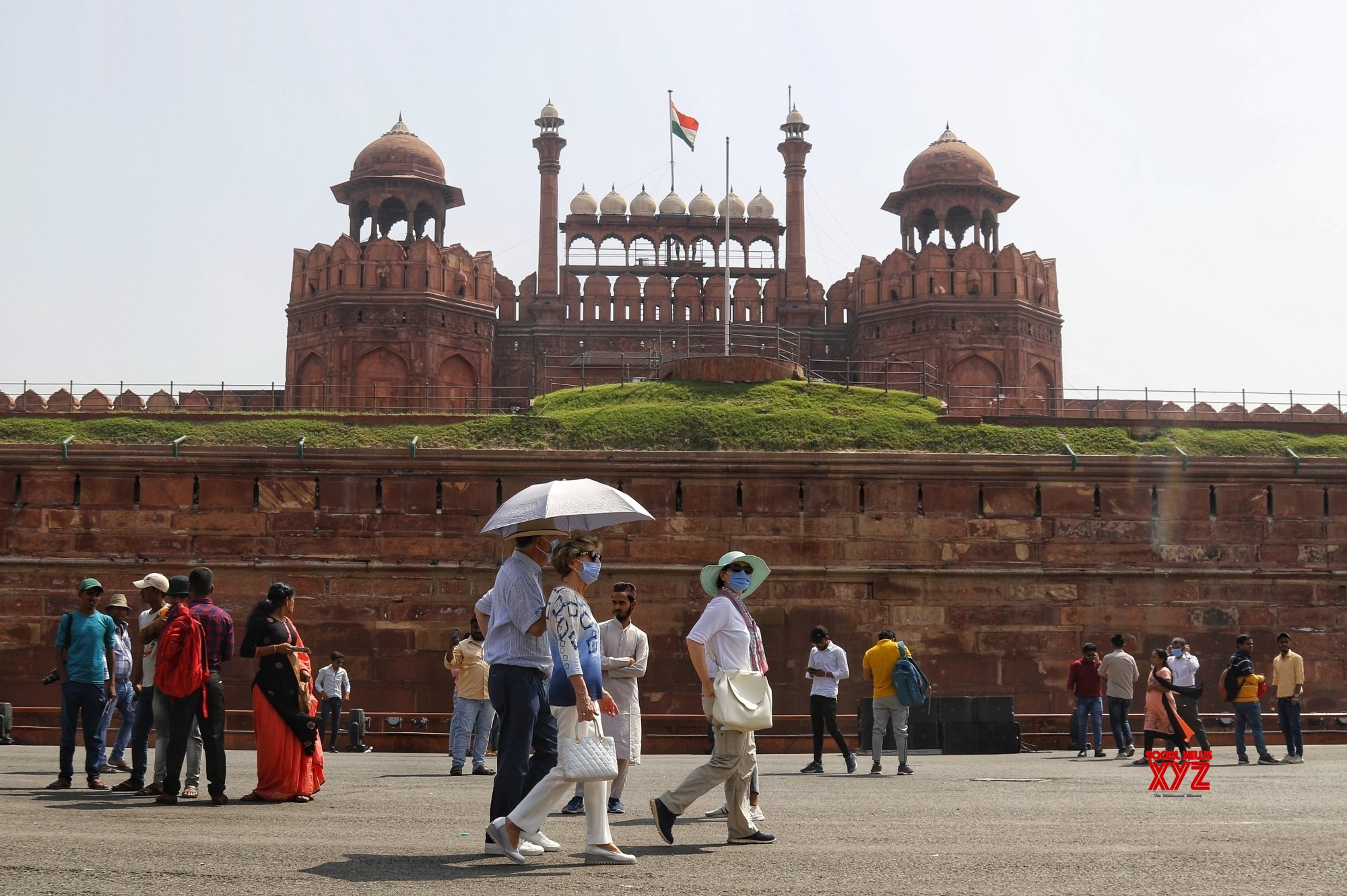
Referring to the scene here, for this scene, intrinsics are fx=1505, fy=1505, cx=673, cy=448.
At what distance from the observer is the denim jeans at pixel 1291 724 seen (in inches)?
572

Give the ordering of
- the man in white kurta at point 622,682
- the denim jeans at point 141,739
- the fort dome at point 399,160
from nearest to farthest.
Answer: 1. the man in white kurta at point 622,682
2. the denim jeans at point 141,739
3. the fort dome at point 399,160

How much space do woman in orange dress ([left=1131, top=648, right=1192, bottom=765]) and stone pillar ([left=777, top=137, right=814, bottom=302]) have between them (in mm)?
26395

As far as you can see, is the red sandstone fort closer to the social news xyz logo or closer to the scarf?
the social news xyz logo

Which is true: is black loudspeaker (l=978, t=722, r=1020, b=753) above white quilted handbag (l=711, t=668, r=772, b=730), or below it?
below

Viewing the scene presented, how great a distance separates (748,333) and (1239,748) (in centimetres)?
2395

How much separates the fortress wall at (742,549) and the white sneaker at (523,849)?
14054 mm

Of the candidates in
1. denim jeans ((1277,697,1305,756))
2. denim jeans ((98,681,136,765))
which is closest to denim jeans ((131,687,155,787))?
denim jeans ((98,681,136,765))

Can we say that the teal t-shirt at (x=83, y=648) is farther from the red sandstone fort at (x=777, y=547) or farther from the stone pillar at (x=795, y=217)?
the stone pillar at (x=795, y=217)

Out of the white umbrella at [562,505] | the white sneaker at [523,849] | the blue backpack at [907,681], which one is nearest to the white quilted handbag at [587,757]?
the white sneaker at [523,849]

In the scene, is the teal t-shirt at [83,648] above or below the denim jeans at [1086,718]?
above

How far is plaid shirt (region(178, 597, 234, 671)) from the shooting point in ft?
29.8

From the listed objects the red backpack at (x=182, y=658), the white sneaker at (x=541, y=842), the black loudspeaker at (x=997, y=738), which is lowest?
the black loudspeaker at (x=997, y=738)

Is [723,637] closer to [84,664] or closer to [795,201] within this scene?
[84,664]

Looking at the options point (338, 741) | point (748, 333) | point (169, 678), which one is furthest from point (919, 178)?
point (169, 678)
